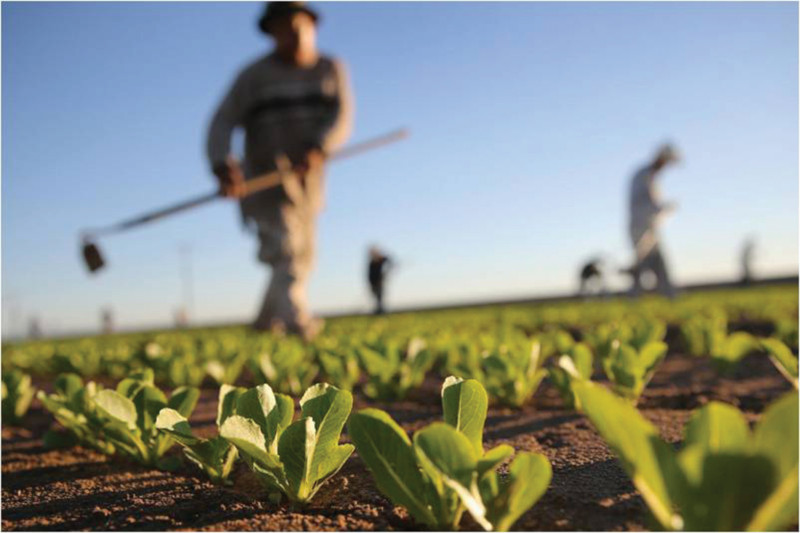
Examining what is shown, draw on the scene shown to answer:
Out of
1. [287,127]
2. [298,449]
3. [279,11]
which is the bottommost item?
[298,449]

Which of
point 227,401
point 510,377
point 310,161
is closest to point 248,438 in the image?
point 227,401

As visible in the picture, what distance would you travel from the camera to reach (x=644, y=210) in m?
11.4

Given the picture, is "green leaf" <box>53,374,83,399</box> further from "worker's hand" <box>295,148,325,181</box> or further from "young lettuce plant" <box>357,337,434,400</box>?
"worker's hand" <box>295,148,325,181</box>

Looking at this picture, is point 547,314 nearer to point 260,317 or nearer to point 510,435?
point 260,317

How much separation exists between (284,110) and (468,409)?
576 centimetres

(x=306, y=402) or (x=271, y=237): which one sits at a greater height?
(x=271, y=237)

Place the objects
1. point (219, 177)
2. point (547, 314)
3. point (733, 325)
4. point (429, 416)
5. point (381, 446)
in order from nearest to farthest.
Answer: point (381, 446), point (429, 416), point (733, 325), point (219, 177), point (547, 314)

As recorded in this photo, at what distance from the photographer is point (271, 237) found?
6340 mm

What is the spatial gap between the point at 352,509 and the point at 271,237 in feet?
17.8

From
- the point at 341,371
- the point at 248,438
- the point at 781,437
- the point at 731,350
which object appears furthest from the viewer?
the point at 731,350

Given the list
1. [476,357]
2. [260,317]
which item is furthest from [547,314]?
[476,357]

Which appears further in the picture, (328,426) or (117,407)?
(117,407)

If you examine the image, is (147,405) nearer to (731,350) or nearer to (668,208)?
(731,350)

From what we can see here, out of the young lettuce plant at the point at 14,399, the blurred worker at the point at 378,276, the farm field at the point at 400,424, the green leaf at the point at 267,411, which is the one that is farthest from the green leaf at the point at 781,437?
the blurred worker at the point at 378,276
